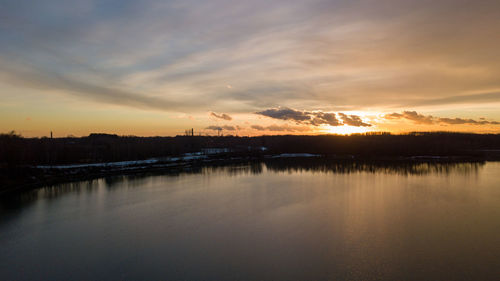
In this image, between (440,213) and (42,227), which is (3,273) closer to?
(42,227)

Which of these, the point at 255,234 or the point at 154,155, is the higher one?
the point at 154,155

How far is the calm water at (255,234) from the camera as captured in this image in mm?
8867

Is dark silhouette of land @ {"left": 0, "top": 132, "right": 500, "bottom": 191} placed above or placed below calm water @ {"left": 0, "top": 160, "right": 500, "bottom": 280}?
above

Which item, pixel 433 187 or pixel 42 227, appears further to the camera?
pixel 433 187

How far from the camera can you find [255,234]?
1224cm

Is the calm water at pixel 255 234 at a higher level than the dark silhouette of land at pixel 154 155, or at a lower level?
lower

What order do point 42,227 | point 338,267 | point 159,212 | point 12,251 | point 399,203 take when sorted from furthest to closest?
point 399,203
point 159,212
point 42,227
point 12,251
point 338,267

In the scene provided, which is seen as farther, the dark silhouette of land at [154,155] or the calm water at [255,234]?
the dark silhouette of land at [154,155]

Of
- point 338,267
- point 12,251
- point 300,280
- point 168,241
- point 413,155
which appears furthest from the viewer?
point 413,155

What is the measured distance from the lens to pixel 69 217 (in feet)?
51.4

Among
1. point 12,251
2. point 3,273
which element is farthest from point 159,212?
point 3,273

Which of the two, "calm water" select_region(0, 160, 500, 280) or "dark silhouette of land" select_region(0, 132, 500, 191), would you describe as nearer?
"calm water" select_region(0, 160, 500, 280)

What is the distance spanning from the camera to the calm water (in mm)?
8867

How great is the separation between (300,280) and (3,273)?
892 cm
